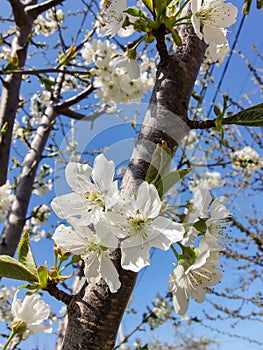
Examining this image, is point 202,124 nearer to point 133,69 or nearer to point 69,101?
point 133,69

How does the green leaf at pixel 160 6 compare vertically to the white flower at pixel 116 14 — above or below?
below

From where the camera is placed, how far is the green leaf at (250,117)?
51cm

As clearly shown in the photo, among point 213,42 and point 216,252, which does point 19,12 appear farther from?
point 216,252

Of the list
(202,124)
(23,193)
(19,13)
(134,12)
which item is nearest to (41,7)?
(19,13)

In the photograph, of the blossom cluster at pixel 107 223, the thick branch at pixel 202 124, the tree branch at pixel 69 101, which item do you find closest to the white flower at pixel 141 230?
the blossom cluster at pixel 107 223

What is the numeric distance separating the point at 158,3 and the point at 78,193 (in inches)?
13.1

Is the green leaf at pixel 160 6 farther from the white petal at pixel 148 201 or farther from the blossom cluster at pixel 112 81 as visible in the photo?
the blossom cluster at pixel 112 81

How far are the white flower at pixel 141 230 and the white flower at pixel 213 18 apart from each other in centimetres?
32

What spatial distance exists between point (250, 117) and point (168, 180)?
6.9 inches

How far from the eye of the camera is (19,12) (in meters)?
1.87

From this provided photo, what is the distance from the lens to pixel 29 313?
60 centimetres

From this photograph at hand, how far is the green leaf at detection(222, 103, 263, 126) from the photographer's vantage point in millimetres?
507

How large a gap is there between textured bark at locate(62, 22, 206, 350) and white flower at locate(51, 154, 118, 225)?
0.06m

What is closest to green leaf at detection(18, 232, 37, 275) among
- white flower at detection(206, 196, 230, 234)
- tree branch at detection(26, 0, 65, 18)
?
white flower at detection(206, 196, 230, 234)
